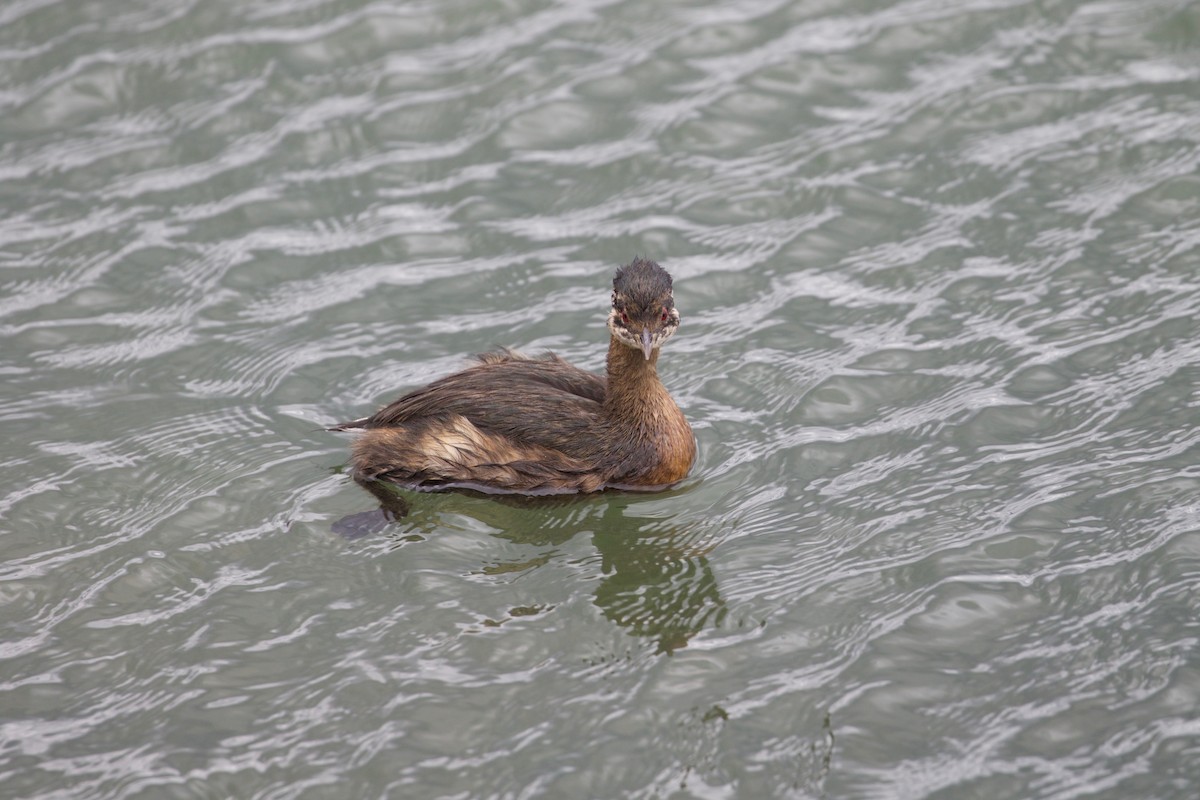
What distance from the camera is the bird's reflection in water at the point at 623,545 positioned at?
6.43 m

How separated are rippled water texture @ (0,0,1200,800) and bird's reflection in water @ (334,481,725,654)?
24 mm

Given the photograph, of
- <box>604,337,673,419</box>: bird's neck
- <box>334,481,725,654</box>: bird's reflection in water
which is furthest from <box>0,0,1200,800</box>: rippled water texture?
<box>604,337,673,419</box>: bird's neck

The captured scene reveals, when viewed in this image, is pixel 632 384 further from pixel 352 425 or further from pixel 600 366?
→ pixel 352 425

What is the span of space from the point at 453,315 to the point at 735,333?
5.76 feet

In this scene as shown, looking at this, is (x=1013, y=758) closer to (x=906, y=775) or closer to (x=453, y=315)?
(x=906, y=775)

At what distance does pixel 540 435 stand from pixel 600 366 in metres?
1.13

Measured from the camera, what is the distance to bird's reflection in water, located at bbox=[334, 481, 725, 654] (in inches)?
253

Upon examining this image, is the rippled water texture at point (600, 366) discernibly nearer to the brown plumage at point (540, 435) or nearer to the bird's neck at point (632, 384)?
the brown plumage at point (540, 435)

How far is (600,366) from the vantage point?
8.39 metres

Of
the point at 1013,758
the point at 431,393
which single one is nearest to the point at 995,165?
the point at 431,393

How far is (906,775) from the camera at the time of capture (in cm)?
543

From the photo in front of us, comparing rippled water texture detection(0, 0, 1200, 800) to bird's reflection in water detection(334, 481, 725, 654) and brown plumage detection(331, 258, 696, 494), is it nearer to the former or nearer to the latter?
bird's reflection in water detection(334, 481, 725, 654)

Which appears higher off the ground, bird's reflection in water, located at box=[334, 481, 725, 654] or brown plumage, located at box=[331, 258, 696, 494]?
brown plumage, located at box=[331, 258, 696, 494]

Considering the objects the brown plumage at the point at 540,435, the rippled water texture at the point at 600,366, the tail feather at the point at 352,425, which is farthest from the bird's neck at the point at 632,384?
the tail feather at the point at 352,425
